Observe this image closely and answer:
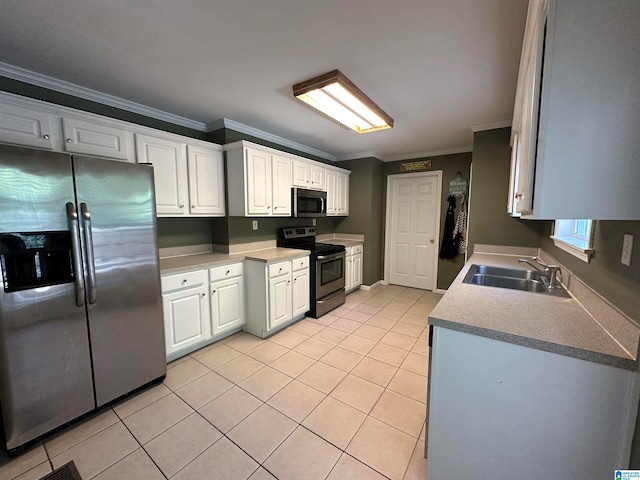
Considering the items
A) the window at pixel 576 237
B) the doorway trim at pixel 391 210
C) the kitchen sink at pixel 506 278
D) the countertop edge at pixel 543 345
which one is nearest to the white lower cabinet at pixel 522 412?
the countertop edge at pixel 543 345

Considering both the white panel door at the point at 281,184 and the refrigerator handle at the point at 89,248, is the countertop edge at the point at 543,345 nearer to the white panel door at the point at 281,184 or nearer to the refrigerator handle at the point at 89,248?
the refrigerator handle at the point at 89,248

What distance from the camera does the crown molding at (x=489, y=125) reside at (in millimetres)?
2885

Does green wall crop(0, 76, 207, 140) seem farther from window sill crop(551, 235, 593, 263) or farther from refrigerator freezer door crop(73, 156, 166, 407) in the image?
window sill crop(551, 235, 593, 263)

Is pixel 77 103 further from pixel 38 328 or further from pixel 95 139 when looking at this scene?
pixel 38 328

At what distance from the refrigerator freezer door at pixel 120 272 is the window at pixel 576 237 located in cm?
279

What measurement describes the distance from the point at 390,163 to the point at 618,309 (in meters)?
4.21

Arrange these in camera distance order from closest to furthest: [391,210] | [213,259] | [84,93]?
[84,93]
[213,259]
[391,210]

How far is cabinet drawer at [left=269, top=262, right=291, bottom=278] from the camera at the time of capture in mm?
2833

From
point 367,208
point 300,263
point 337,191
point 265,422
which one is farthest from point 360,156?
point 265,422

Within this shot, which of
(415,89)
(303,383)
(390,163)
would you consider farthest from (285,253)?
(390,163)

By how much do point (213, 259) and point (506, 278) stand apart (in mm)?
2805

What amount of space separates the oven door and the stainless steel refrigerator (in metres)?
1.91

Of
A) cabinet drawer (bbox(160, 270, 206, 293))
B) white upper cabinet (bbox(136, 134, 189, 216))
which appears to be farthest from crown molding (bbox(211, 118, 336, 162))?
cabinet drawer (bbox(160, 270, 206, 293))

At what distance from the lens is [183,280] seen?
236cm
